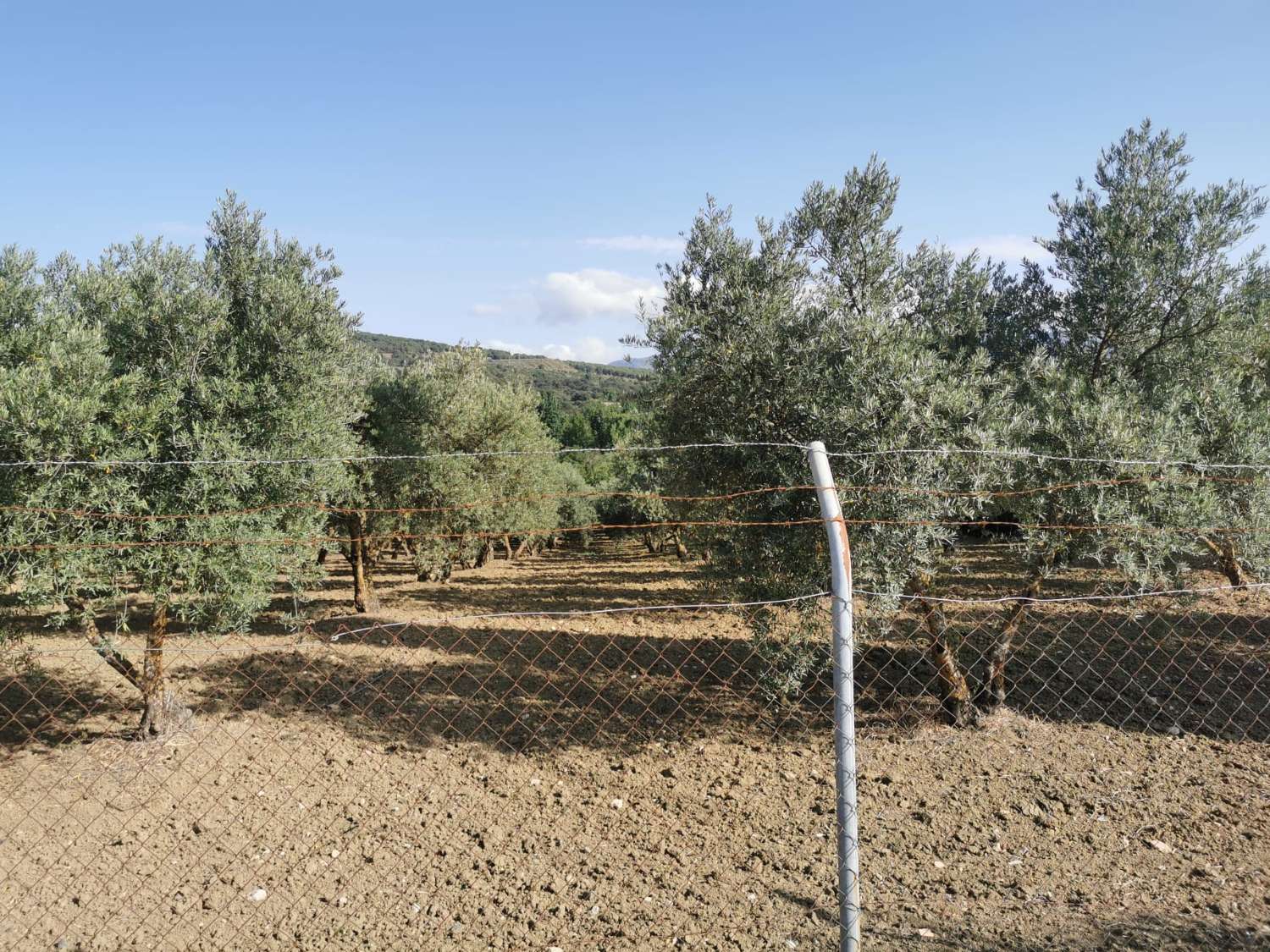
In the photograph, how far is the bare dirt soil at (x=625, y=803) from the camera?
5.54 metres

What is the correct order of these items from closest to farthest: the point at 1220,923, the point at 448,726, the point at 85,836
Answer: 1. the point at 1220,923
2. the point at 85,836
3. the point at 448,726

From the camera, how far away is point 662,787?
26.1ft

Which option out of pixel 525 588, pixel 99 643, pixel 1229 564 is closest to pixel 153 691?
pixel 99 643

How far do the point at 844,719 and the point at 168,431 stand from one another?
8.28m

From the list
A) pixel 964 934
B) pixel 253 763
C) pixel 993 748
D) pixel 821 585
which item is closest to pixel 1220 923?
pixel 964 934

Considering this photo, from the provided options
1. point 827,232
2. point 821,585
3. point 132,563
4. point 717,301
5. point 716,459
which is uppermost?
point 827,232

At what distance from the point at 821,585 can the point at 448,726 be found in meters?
5.48

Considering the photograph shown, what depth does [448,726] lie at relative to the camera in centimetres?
966

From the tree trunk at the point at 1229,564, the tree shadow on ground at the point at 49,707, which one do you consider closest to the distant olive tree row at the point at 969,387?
the tree trunk at the point at 1229,564

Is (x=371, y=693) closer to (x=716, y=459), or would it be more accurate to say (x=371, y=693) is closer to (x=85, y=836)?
(x=85, y=836)

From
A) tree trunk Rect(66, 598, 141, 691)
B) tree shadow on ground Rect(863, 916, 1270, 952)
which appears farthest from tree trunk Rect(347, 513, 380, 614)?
tree shadow on ground Rect(863, 916, 1270, 952)

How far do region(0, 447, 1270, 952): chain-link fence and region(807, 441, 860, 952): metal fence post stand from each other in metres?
1.16

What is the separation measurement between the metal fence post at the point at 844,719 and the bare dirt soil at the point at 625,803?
1.22 m

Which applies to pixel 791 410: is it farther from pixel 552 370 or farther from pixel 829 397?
pixel 552 370
